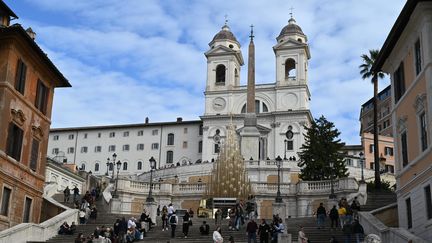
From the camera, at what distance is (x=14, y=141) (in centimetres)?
3200

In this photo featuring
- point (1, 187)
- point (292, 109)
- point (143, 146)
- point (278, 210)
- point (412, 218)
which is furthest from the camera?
point (143, 146)

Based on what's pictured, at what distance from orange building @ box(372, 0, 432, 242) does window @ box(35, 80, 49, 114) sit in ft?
61.9

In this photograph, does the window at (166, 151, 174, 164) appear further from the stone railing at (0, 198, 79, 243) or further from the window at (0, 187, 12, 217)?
the window at (0, 187, 12, 217)

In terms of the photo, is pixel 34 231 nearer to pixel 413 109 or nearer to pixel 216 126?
pixel 413 109

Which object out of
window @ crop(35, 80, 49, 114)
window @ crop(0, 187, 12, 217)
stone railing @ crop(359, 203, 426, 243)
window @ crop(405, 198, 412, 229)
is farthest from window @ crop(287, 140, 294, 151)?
window @ crop(0, 187, 12, 217)

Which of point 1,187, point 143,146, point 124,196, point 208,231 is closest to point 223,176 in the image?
point 124,196

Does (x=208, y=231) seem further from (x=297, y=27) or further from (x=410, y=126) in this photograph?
(x=297, y=27)

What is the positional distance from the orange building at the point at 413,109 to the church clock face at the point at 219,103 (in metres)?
70.7

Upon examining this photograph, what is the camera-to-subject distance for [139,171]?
104 metres

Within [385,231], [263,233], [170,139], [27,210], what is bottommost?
[263,233]

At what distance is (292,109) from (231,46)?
713 inches

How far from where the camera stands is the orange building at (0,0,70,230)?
101ft

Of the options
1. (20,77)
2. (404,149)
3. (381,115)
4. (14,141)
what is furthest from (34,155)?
(381,115)

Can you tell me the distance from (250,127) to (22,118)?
177ft
